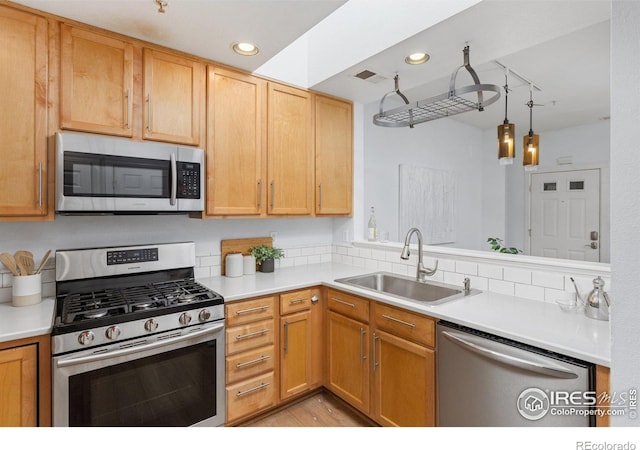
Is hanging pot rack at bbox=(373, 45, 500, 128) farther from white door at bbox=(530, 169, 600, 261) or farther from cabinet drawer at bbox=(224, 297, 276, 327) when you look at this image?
white door at bbox=(530, 169, 600, 261)

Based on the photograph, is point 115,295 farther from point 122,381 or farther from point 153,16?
point 153,16

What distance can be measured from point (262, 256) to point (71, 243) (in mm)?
1223

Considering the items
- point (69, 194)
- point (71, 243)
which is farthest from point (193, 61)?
point (71, 243)

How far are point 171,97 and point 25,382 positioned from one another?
1.61 meters

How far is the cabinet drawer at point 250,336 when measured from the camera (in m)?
2.04

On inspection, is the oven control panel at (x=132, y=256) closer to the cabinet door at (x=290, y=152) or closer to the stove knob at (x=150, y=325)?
the stove knob at (x=150, y=325)

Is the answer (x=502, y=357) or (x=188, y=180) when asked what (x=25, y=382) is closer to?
(x=188, y=180)

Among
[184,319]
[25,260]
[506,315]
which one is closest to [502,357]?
[506,315]

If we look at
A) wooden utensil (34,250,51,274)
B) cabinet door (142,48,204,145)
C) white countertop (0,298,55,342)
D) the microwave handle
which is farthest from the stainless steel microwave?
white countertop (0,298,55,342)

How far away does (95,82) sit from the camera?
1878 millimetres

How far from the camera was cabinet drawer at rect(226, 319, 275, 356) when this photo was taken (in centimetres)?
204

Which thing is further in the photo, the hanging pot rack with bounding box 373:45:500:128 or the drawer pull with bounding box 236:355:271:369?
the drawer pull with bounding box 236:355:271:369

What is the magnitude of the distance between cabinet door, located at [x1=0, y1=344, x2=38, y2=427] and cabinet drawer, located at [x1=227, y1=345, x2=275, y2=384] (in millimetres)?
888

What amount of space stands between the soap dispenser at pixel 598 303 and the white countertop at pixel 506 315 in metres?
0.03
